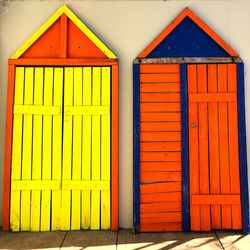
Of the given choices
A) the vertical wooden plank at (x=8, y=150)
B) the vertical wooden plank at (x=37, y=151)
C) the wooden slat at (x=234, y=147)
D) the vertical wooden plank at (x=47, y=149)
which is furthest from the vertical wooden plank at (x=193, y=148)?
the vertical wooden plank at (x=8, y=150)

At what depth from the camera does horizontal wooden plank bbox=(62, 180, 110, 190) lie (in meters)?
4.48

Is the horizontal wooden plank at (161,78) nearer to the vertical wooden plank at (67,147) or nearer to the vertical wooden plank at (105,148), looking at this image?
the vertical wooden plank at (105,148)

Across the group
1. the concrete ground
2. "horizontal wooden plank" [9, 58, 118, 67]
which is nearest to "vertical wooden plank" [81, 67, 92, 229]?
"horizontal wooden plank" [9, 58, 118, 67]

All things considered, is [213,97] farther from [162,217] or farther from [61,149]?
[61,149]

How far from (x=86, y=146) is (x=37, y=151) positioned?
686 millimetres

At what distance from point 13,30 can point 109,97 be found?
69.3 inches

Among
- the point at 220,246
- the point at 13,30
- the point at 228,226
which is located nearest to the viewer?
the point at 220,246

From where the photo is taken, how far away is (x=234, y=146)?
4.51 metres

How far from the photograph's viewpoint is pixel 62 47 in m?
4.63

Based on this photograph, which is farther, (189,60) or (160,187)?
(189,60)

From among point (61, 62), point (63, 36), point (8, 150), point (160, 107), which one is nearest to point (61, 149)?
point (8, 150)

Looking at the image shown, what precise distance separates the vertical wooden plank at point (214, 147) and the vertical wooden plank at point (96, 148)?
1.55m

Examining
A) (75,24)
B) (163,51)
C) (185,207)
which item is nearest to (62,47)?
(75,24)

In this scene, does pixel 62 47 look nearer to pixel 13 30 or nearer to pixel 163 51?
pixel 13 30
